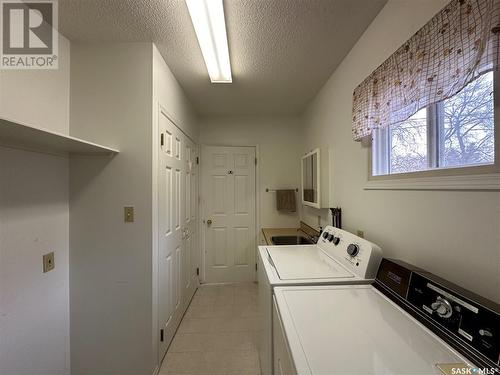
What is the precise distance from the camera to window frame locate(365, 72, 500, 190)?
753 millimetres

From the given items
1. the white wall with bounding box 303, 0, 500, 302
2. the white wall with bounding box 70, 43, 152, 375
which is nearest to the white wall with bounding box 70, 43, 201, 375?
the white wall with bounding box 70, 43, 152, 375

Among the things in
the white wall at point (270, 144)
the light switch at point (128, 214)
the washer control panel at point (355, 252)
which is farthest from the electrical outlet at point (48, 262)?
the white wall at point (270, 144)

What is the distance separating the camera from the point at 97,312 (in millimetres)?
1598

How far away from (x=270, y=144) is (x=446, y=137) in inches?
94.3

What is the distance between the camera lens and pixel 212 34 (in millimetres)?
1442

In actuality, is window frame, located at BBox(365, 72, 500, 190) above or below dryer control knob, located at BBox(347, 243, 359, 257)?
above

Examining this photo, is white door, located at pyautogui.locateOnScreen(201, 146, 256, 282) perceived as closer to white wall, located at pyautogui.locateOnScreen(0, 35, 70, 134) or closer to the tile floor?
the tile floor

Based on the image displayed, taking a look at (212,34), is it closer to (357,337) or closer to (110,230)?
A: (110,230)

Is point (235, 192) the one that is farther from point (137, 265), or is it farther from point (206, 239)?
point (137, 265)

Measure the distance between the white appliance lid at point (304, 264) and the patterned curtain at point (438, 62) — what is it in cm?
88

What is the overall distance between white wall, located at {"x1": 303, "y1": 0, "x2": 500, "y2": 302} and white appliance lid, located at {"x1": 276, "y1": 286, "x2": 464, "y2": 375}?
0.94 feet

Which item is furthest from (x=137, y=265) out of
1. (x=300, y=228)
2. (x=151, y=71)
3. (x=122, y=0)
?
(x=300, y=228)

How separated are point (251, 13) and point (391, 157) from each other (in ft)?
4.00

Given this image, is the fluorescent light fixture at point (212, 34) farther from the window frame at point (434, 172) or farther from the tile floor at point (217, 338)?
the tile floor at point (217, 338)
